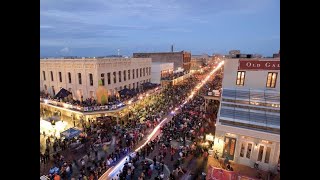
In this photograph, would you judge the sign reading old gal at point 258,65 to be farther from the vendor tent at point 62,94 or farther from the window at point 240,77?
the vendor tent at point 62,94

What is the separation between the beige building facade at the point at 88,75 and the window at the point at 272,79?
2219 cm

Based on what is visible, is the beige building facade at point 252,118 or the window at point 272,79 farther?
the window at point 272,79

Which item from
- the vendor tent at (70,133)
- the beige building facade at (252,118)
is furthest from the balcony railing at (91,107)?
the beige building facade at (252,118)

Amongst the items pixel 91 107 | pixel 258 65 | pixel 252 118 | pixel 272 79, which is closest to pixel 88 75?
pixel 91 107

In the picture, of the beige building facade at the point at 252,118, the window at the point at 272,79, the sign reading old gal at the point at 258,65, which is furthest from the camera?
the window at the point at 272,79

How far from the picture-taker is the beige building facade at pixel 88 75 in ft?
107

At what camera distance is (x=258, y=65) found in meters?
25.0

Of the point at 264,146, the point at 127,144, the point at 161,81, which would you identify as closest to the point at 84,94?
the point at 127,144

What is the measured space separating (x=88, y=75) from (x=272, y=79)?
2437 centimetres

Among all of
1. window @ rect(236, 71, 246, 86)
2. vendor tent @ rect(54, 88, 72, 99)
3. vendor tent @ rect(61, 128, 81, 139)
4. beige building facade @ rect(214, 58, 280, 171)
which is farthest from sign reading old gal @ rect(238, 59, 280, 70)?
vendor tent @ rect(54, 88, 72, 99)
